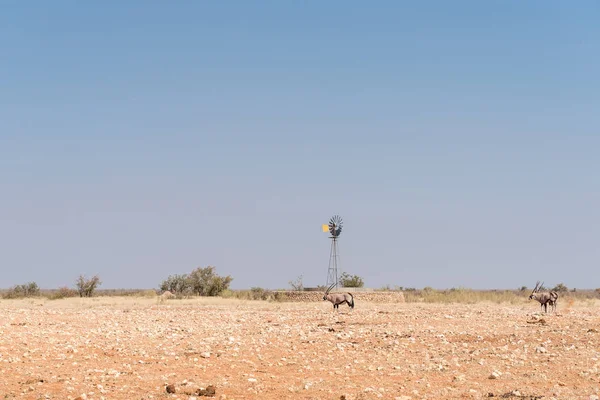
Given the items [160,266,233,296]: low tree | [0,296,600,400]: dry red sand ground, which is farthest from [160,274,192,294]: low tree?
[0,296,600,400]: dry red sand ground

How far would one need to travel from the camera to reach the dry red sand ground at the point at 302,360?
12.7m

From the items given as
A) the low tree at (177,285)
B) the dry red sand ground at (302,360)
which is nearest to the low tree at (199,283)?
the low tree at (177,285)

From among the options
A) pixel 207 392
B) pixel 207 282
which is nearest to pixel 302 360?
pixel 207 392

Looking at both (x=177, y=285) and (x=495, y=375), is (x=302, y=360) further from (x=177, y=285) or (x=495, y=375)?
(x=177, y=285)

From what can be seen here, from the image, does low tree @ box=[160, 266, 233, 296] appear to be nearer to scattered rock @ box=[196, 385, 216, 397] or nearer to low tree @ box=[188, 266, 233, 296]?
low tree @ box=[188, 266, 233, 296]

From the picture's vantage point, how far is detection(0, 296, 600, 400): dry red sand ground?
41.7 ft

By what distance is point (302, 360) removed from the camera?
16.0 meters

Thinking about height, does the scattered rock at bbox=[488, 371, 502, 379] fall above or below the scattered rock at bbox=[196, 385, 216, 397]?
above

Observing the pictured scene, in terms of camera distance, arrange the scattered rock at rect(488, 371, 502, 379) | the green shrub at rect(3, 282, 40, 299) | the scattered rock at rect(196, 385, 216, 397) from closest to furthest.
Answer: the scattered rock at rect(196, 385, 216, 397) < the scattered rock at rect(488, 371, 502, 379) < the green shrub at rect(3, 282, 40, 299)

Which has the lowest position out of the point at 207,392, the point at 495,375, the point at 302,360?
the point at 207,392

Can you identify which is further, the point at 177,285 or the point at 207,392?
the point at 177,285

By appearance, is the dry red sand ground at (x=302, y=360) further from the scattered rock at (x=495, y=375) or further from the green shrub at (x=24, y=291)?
the green shrub at (x=24, y=291)

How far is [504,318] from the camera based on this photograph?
26.2m

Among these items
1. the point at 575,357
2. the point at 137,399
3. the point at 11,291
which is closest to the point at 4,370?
Answer: the point at 137,399
